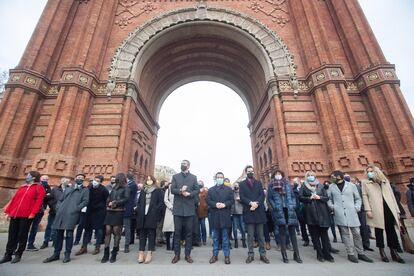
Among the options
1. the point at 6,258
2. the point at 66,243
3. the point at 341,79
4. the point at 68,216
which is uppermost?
the point at 341,79

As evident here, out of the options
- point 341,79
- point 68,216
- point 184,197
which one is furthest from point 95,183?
point 341,79

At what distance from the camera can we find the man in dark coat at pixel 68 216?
15.7ft

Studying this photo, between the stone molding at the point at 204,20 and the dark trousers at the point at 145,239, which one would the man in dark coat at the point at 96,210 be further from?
the stone molding at the point at 204,20

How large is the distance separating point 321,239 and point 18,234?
7.35 meters

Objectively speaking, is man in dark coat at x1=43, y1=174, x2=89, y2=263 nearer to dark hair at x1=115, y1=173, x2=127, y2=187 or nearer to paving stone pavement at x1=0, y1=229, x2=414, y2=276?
paving stone pavement at x1=0, y1=229, x2=414, y2=276

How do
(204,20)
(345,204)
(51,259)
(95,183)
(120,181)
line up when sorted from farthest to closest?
1. (204,20)
2. (95,183)
3. (120,181)
4. (345,204)
5. (51,259)

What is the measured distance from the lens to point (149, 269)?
→ 13.5 ft

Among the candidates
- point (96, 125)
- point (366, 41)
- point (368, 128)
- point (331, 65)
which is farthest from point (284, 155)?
point (96, 125)

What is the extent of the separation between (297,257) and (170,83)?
20.1 metres

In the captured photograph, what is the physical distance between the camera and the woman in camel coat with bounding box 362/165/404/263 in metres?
4.77

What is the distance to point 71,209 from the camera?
5066mm

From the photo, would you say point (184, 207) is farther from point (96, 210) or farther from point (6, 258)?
point (6, 258)

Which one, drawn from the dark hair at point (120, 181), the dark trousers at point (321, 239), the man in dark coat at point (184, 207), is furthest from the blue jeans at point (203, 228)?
the dark trousers at point (321, 239)

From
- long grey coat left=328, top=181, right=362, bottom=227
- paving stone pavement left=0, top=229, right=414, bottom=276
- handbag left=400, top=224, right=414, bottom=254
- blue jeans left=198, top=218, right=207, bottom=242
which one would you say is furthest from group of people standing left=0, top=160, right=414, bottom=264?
blue jeans left=198, top=218, right=207, bottom=242
